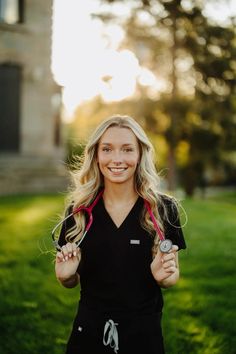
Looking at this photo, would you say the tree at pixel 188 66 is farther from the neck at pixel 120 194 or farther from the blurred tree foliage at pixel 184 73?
the neck at pixel 120 194

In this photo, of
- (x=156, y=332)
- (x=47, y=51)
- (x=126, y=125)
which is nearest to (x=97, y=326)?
(x=156, y=332)

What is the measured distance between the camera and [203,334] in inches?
191

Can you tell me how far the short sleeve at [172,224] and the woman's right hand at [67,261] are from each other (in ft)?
1.57

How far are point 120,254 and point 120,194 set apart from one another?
358 millimetres

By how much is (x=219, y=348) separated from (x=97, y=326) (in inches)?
95.7

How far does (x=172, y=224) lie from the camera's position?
8.71 ft

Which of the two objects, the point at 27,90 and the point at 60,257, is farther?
the point at 27,90

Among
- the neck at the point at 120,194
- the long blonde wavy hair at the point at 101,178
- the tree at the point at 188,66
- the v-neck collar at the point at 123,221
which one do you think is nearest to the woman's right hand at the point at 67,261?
the long blonde wavy hair at the point at 101,178

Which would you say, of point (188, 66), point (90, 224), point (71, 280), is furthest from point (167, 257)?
point (188, 66)

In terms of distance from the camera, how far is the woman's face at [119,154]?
2.71m

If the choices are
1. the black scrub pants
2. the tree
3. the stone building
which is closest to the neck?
the black scrub pants

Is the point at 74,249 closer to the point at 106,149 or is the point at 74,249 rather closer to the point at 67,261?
the point at 67,261

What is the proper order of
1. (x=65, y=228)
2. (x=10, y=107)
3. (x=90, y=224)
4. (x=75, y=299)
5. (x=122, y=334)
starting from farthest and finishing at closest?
(x=10, y=107) → (x=75, y=299) → (x=65, y=228) → (x=90, y=224) → (x=122, y=334)

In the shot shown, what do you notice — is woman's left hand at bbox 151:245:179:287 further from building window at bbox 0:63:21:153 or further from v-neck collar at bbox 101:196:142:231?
building window at bbox 0:63:21:153
